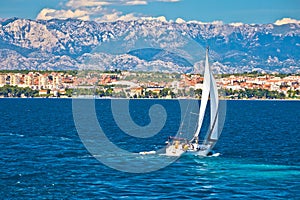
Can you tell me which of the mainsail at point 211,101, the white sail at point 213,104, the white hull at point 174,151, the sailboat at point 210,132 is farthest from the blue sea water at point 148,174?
the white sail at point 213,104

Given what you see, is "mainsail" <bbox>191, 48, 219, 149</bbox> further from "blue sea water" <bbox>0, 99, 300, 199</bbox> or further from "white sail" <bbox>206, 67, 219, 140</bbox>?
"blue sea water" <bbox>0, 99, 300, 199</bbox>

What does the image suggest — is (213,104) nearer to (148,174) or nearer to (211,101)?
(211,101)

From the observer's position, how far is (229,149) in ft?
293

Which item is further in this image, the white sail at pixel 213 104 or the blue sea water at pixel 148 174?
the white sail at pixel 213 104

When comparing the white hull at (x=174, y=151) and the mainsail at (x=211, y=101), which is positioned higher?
the mainsail at (x=211, y=101)

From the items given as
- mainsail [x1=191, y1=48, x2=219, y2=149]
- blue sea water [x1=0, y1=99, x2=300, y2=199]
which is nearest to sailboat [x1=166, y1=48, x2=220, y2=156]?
mainsail [x1=191, y1=48, x2=219, y2=149]

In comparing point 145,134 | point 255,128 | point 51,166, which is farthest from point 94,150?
point 255,128

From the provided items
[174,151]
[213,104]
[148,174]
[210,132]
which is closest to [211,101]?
[213,104]

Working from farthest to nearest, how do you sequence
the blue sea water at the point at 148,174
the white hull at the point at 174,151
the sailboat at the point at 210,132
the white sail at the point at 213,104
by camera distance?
the white sail at the point at 213,104
the sailboat at the point at 210,132
the white hull at the point at 174,151
the blue sea water at the point at 148,174

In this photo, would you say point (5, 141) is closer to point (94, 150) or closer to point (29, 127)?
point (94, 150)

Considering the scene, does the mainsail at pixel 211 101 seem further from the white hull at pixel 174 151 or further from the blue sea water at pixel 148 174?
the blue sea water at pixel 148 174

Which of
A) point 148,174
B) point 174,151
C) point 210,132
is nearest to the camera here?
point 148,174

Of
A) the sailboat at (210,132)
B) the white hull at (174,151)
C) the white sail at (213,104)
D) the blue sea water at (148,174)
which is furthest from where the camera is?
the white sail at (213,104)

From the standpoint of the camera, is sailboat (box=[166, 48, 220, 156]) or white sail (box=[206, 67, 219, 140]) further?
white sail (box=[206, 67, 219, 140])
